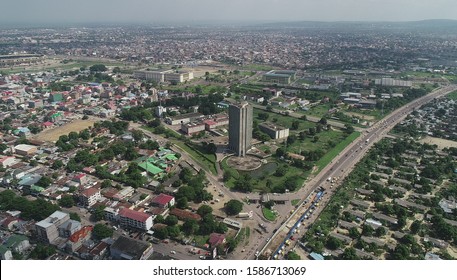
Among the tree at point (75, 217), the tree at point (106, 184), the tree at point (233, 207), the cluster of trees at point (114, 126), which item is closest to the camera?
the tree at point (75, 217)

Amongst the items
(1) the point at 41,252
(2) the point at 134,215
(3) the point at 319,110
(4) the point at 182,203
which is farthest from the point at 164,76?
(1) the point at 41,252

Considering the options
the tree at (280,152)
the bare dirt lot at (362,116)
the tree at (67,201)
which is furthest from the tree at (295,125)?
the tree at (67,201)

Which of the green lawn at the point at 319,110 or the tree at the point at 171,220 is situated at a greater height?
the green lawn at the point at 319,110

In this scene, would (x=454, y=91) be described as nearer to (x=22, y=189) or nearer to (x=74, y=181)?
(x=74, y=181)

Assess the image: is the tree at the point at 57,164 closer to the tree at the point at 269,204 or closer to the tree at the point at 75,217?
the tree at the point at 75,217

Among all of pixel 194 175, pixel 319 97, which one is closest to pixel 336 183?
pixel 194 175

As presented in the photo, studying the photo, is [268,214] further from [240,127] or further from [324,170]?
[240,127]
